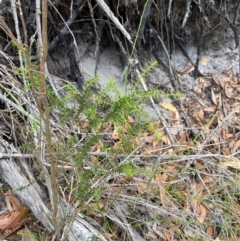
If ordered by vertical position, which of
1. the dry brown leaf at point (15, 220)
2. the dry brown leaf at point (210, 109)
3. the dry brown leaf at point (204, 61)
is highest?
the dry brown leaf at point (15, 220)

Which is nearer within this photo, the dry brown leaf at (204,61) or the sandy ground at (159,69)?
the sandy ground at (159,69)

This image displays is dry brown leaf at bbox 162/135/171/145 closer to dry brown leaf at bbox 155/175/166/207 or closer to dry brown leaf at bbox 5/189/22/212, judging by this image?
dry brown leaf at bbox 155/175/166/207

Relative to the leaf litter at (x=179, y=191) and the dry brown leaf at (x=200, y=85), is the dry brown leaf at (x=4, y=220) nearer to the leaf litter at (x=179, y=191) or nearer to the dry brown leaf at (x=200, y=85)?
the leaf litter at (x=179, y=191)

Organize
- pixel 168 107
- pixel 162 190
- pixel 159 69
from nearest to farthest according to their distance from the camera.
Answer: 1. pixel 162 190
2. pixel 168 107
3. pixel 159 69

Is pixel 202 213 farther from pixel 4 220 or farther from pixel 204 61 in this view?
pixel 204 61

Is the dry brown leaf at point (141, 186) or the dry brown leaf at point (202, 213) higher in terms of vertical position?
the dry brown leaf at point (141, 186)

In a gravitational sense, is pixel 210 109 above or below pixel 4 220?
below

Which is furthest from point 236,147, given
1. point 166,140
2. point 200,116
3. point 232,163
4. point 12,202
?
point 12,202

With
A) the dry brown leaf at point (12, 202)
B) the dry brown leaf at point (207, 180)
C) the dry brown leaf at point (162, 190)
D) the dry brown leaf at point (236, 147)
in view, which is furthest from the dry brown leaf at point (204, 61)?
the dry brown leaf at point (12, 202)

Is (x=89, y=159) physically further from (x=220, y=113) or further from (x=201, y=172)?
(x=220, y=113)

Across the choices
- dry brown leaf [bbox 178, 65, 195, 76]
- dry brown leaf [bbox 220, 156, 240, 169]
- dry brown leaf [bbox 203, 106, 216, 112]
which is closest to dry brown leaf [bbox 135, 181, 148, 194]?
dry brown leaf [bbox 220, 156, 240, 169]

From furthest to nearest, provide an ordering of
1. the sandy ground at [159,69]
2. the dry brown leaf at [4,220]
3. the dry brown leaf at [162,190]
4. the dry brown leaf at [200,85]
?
the dry brown leaf at [200,85], the sandy ground at [159,69], the dry brown leaf at [162,190], the dry brown leaf at [4,220]

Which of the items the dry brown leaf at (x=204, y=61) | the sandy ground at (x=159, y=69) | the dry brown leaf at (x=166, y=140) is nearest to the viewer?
the dry brown leaf at (x=166, y=140)

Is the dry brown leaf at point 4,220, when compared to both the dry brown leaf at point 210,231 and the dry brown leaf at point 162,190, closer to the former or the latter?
the dry brown leaf at point 162,190
